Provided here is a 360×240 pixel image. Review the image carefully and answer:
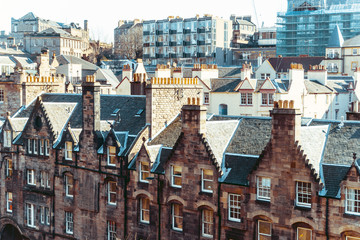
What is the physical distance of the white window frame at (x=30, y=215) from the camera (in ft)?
145

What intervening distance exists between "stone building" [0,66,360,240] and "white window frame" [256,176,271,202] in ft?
0.18

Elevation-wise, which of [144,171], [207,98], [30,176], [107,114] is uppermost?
[207,98]

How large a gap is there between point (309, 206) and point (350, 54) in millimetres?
83676

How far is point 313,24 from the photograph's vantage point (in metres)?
126

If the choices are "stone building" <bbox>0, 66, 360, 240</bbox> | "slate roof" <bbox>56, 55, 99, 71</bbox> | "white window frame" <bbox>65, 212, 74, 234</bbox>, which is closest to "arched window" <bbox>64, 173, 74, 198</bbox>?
"stone building" <bbox>0, 66, 360, 240</bbox>

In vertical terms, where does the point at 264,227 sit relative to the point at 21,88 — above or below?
below

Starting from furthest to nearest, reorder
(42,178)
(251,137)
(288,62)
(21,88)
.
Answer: (288,62)
(21,88)
(42,178)
(251,137)

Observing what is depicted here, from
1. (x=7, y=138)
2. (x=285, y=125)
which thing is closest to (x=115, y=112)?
(x=7, y=138)

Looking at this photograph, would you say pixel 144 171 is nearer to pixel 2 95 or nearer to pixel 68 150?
pixel 68 150

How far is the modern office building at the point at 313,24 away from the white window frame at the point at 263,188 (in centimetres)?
10010

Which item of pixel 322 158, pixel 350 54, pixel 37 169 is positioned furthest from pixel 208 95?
pixel 350 54

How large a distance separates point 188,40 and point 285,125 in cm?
11564

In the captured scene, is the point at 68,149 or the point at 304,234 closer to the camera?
the point at 304,234

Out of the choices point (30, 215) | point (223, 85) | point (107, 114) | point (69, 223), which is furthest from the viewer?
point (223, 85)
